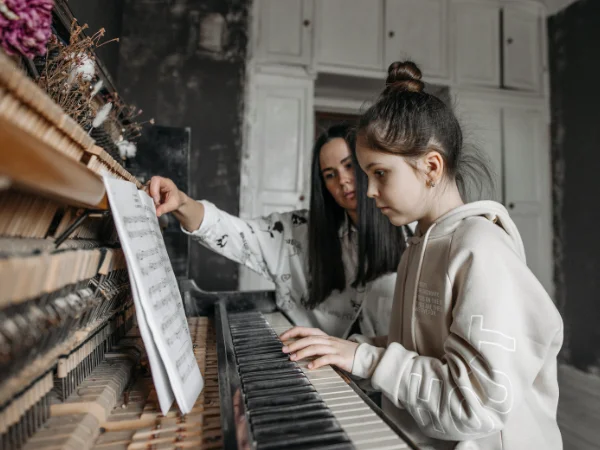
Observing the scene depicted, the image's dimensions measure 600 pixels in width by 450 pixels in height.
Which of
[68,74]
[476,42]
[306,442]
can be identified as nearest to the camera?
[306,442]

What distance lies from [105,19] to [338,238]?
8.69 ft

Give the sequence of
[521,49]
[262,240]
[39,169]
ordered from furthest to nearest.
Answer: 1. [521,49]
2. [262,240]
3. [39,169]

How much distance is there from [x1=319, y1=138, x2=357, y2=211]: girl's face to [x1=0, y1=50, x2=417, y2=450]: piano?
1.04 metres

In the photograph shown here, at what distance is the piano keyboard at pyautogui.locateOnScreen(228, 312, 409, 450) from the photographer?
0.60m

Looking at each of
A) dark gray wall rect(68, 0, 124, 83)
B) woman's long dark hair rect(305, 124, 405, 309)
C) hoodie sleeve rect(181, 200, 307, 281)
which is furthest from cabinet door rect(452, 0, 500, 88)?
dark gray wall rect(68, 0, 124, 83)

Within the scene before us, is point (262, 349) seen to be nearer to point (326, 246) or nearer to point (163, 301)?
point (163, 301)

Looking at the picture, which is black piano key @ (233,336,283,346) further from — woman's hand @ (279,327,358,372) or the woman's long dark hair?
the woman's long dark hair

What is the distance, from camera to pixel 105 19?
3.06 m

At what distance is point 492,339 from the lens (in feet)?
2.77

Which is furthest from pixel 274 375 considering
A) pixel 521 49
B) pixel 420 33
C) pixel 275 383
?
pixel 521 49

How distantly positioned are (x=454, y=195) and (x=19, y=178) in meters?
1.11

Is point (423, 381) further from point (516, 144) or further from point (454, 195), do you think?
point (516, 144)

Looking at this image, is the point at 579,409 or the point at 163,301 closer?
the point at 163,301

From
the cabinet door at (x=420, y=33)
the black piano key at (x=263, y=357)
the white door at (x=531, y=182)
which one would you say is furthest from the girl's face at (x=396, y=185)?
the white door at (x=531, y=182)
